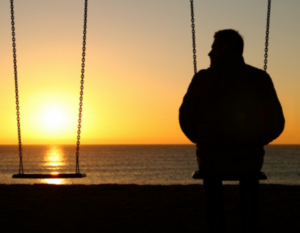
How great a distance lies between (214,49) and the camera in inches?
142

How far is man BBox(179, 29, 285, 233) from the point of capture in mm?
3414

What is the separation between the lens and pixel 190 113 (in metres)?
3.57

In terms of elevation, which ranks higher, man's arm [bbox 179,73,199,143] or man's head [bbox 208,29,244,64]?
man's head [bbox 208,29,244,64]
